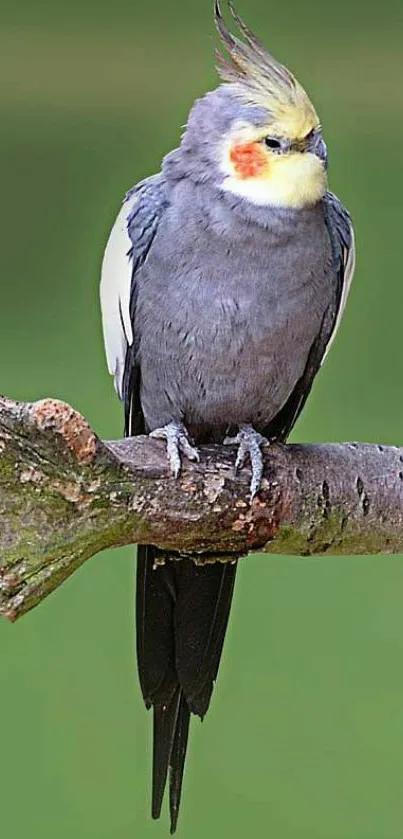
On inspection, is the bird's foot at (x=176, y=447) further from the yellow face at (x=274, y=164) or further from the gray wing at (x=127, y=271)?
the yellow face at (x=274, y=164)

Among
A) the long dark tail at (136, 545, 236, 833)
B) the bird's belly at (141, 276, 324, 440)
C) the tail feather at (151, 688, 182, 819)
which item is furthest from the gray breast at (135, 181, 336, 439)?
the tail feather at (151, 688, 182, 819)

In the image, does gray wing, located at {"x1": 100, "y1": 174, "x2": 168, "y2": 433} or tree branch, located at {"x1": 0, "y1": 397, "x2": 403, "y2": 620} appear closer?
tree branch, located at {"x1": 0, "y1": 397, "x2": 403, "y2": 620}

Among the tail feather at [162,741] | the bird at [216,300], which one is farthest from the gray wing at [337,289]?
the tail feather at [162,741]

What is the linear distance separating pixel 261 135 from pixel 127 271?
8.1 inches

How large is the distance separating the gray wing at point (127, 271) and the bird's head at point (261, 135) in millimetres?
76

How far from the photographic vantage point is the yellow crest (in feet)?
4.30

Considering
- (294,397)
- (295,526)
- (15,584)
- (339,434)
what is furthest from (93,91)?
(15,584)

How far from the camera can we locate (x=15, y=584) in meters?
1.13

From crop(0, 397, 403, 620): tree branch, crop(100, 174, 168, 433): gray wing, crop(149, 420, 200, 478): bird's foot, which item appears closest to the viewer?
crop(0, 397, 403, 620): tree branch

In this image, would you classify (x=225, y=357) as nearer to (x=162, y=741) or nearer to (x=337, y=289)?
(x=337, y=289)

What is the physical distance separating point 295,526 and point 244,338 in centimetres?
20

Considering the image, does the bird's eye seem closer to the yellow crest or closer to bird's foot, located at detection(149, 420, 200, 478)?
the yellow crest

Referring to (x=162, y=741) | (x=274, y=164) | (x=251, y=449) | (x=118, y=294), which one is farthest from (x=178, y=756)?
(x=274, y=164)

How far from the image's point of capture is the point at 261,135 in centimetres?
131
